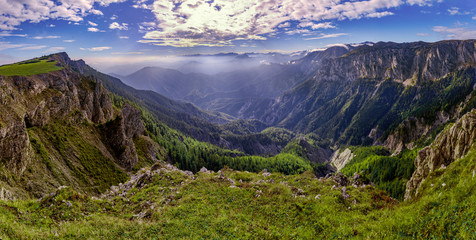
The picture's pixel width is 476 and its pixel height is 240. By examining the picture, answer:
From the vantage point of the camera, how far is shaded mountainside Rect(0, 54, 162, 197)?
39750 millimetres

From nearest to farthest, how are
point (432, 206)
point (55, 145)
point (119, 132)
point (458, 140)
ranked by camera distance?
point (432, 206) → point (458, 140) → point (55, 145) → point (119, 132)

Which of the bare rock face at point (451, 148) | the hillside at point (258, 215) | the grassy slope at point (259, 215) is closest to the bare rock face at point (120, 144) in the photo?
the hillside at point (258, 215)

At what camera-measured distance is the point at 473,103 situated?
186 metres

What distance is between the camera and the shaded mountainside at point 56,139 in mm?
39750

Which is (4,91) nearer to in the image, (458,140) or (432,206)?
(432,206)

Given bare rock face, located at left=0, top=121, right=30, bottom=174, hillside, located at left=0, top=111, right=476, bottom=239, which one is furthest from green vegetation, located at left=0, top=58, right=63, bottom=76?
hillside, located at left=0, top=111, right=476, bottom=239

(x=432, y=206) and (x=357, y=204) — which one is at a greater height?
(x=432, y=206)

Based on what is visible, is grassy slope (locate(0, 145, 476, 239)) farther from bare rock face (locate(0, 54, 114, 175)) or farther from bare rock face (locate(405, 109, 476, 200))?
bare rock face (locate(0, 54, 114, 175))

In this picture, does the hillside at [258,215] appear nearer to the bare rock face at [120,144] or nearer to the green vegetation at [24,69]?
the bare rock face at [120,144]

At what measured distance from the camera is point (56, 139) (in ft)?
180

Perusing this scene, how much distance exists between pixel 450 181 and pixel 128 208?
135 ft

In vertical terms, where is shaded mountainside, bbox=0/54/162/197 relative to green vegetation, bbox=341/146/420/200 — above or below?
above

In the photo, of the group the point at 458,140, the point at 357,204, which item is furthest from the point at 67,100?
the point at 458,140

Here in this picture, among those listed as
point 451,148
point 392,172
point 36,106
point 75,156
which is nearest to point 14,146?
point 75,156
